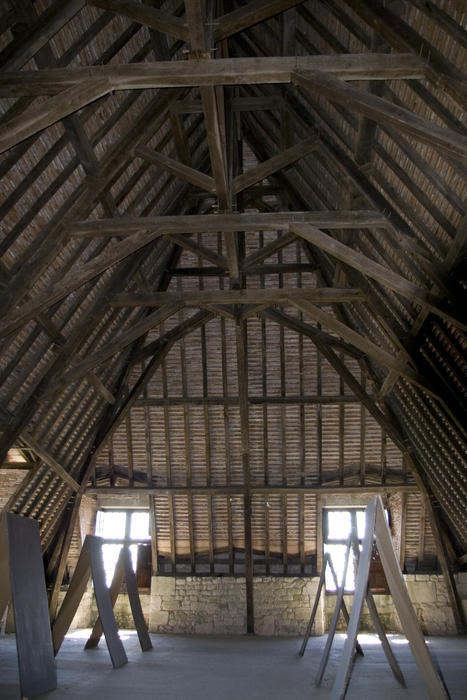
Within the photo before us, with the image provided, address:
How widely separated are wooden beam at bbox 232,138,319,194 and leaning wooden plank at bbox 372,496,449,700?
12.1ft

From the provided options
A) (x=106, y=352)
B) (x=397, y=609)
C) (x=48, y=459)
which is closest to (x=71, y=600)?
(x=48, y=459)

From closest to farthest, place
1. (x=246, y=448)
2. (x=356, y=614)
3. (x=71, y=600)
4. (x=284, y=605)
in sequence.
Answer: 1. (x=356, y=614)
2. (x=71, y=600)
3. (x=246, y=448)
4. (x=284, y=605)

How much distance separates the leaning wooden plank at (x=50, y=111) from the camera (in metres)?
4.68

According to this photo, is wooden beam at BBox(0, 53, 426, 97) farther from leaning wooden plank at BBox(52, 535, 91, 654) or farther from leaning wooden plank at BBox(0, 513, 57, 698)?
leaning wooden plank at BBox(52, 535, 91, 654)

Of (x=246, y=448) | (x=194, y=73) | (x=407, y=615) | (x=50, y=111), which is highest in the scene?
(x=194, y=73)

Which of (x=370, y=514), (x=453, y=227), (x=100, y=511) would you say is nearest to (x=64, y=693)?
(x=370, y=514)

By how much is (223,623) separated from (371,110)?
10.1 meters

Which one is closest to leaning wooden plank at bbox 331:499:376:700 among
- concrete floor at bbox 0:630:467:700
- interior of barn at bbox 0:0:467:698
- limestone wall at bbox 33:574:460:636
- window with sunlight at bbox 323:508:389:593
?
concrete floor at bbox 0:630:467:700

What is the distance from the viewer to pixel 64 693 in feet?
18.8

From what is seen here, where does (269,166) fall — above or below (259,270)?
below

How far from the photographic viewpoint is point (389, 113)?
4766 millimetres

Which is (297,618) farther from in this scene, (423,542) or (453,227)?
(453,227)

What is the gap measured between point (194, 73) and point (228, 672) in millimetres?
6161

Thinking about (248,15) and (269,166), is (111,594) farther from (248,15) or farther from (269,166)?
(248,15)
